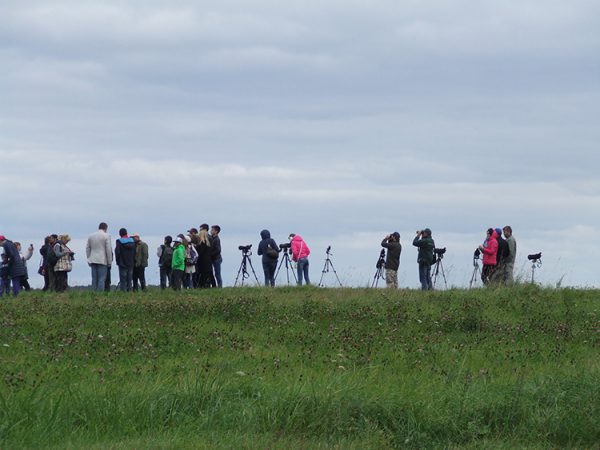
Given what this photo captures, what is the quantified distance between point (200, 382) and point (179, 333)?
6692 mm

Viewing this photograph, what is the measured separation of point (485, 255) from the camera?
96.8 feet

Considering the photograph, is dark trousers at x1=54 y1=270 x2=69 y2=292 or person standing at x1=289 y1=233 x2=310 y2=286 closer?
dark trousers at x1=54 y1=270 x2=69 y2=292

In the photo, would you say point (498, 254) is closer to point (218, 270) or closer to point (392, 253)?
point (392, 253)

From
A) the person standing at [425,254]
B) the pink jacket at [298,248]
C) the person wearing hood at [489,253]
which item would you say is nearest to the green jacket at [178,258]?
the pink jacket at [298,248]

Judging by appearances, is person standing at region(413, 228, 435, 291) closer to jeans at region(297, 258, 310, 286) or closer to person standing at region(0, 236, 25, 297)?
jeans at region(297, 258, 310, 286)

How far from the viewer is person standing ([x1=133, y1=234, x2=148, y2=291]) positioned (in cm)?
3054

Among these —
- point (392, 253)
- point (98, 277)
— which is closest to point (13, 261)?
point (98, 277)

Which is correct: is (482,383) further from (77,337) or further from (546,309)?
(546,309)

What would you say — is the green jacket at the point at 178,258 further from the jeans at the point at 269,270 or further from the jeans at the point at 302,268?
the jeans at the point at 302,268

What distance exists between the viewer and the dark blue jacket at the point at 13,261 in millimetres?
29664

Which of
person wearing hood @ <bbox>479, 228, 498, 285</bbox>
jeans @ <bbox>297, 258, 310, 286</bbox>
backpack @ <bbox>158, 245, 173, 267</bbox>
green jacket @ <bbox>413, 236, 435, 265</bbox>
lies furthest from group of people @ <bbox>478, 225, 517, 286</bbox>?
backpack @ <bbox>158, 245, 173, 267</bbox>

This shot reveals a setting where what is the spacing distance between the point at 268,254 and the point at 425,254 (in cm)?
471

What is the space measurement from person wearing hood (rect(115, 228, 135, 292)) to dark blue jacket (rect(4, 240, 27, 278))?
308 cm

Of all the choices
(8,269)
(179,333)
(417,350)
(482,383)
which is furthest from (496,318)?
(8,269)
